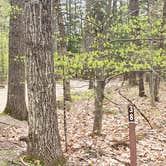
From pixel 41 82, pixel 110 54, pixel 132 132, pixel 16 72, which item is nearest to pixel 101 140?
pixel 110 54

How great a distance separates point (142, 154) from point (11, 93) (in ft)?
15.3

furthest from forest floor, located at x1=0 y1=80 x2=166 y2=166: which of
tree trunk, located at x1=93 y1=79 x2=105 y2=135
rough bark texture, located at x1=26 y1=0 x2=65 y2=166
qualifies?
rough bark texture, located at x1=26 y1=0 x2=65 y2=166

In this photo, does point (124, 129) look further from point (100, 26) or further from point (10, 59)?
point (10, 59)

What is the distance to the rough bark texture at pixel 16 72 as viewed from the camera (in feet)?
31.5

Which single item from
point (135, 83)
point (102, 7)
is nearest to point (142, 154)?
point (102, 7)

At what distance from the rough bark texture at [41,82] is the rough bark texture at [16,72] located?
442cm

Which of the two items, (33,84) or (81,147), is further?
(81,147)

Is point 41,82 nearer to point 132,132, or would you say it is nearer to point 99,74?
point 132,132

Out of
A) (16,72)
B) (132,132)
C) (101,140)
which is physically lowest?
(101,140)

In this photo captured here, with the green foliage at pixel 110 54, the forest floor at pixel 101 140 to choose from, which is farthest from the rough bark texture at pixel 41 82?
the green foliage at pixel 110 54

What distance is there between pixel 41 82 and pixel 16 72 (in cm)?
468

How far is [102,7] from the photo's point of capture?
8.09 meters

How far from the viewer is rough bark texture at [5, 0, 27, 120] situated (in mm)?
9594

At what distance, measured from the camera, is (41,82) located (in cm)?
527
